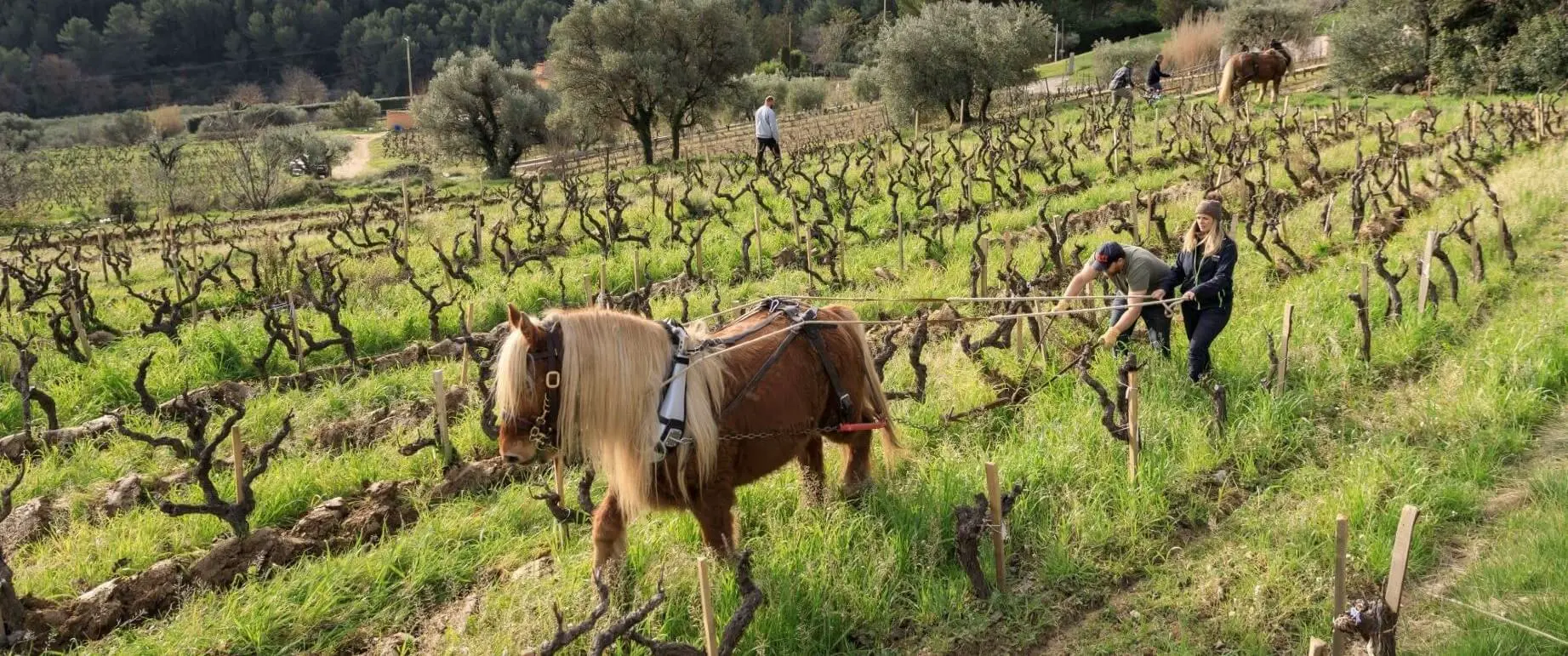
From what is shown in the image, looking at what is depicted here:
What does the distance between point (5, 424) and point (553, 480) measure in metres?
5.35

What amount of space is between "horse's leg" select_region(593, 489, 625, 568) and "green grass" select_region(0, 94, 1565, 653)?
178 mm

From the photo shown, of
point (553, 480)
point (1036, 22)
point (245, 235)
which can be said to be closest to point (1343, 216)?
point (553, 480)

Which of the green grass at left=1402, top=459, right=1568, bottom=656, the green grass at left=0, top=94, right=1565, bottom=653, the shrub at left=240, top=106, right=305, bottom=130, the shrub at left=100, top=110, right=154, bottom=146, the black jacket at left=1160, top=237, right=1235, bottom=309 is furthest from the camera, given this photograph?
the shrub at left=100, top=110, right=154, bottom=146

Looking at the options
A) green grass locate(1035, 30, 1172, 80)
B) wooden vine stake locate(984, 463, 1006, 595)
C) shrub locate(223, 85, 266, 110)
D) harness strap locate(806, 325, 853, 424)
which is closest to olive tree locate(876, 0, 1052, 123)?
green grass locate(1035, 30, 1172, 80)

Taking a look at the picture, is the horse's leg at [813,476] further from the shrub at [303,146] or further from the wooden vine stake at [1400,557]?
the shrub at [303,146]

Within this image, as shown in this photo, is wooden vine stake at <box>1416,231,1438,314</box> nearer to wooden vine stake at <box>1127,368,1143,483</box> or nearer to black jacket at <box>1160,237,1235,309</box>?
black jacket at <box>1160,237,1235,309</box>

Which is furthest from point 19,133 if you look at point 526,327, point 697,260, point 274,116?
point 526,327

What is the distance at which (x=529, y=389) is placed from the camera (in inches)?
157

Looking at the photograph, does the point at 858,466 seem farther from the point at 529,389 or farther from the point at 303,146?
the point at 303,146

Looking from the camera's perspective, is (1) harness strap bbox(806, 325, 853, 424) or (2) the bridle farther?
(1) harness strap bbox(806, 325, 853, 424)

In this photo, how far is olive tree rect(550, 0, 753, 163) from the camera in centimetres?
2909

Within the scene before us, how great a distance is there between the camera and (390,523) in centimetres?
563

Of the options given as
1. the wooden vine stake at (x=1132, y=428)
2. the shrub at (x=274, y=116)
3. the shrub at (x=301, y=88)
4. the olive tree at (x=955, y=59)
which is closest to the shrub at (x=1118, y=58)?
the olive tree at (x=955, y=59)

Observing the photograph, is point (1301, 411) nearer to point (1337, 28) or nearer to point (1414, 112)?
point (1414, 112)
